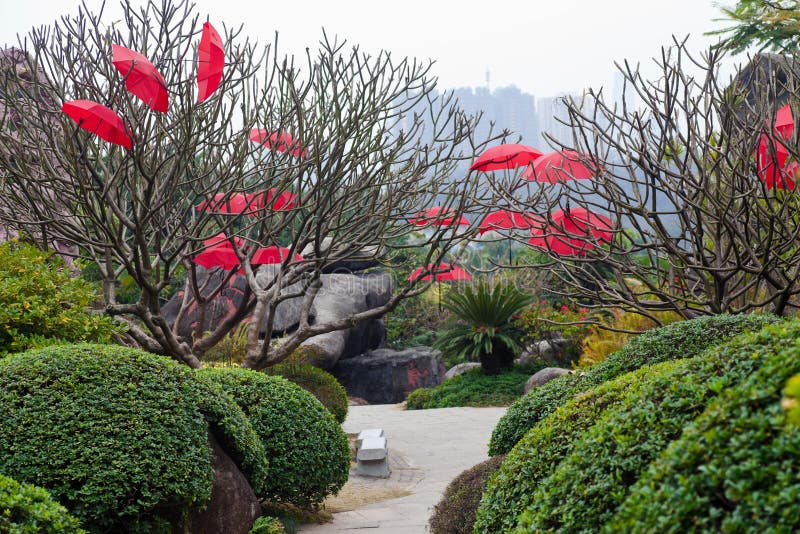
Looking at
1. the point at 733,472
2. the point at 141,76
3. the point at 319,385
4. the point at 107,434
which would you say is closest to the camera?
the point at 733,472

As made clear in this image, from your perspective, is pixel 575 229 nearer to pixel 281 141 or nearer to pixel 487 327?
pixel 281 141

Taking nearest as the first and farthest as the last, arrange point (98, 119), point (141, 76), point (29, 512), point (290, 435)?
point (29, 512), point (98, 119), point (141, 76), point (290, 435)

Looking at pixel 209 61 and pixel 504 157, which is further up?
pixel 209 61

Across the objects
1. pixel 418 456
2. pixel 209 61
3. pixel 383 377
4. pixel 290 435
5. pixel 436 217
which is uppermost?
pixel 209 61

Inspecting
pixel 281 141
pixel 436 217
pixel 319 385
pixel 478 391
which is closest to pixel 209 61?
pixel 281 141

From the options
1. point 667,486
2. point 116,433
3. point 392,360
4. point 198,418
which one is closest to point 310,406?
point 198,418

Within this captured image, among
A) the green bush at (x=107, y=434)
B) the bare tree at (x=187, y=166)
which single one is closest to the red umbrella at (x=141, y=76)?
the bare tree at (x=187, y=166)

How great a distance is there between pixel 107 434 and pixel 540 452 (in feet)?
6.99

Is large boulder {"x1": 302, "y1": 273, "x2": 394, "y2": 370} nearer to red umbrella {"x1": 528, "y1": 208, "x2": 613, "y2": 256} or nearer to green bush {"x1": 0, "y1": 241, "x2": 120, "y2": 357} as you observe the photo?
red umbrella {"x1": 528, "y1": 208, "x2": 613, "y2": 256}

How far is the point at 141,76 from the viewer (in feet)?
15.9

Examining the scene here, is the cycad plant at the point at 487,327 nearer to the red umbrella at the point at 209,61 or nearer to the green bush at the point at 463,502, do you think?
the red umbrella at the point at 209,61


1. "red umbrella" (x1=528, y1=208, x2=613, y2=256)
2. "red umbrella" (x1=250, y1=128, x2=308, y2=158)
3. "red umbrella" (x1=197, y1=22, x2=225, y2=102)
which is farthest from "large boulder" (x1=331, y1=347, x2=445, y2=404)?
"red umbrella" (x1=197, y1=22, x2=225, y2=102)

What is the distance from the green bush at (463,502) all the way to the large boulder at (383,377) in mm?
12866

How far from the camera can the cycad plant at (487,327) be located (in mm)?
13352
